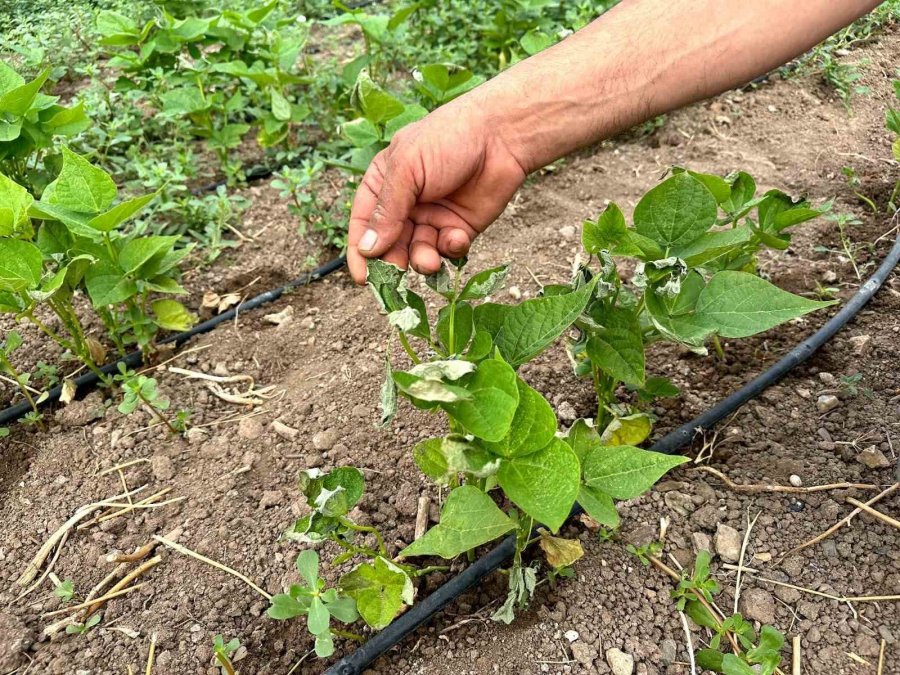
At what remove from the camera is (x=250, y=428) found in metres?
1.69

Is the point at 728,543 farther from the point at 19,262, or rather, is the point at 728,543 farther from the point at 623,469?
the point at 19,262

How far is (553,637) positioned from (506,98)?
1.08 m

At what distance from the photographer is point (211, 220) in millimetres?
2381

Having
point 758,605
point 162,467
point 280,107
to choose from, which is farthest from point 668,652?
point 280,107

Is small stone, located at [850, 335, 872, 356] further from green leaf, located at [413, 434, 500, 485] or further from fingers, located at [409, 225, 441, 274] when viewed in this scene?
green leaf, located at [413, 434, 500, 485]

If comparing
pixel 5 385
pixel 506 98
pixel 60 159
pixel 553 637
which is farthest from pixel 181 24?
pixel 553 637

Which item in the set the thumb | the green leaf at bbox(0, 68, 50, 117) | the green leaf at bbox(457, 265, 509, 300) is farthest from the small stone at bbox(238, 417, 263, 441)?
the green leaf at bbox(0, 68, 50, 117)

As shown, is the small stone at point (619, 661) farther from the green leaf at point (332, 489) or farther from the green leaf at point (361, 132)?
the green leaf at point (361, 132)

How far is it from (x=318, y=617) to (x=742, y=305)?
867 mm

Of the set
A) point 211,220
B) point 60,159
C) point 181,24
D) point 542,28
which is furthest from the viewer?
point 542,28

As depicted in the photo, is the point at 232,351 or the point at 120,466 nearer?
the point at 120,466

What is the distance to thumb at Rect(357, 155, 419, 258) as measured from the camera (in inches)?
54.2

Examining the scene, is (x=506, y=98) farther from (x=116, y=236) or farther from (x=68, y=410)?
(x=68, y=410)

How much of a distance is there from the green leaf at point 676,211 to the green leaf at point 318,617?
32.8 inches
